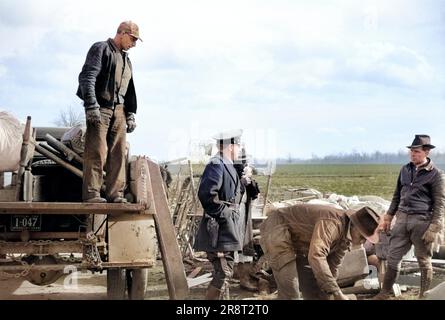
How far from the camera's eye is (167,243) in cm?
632

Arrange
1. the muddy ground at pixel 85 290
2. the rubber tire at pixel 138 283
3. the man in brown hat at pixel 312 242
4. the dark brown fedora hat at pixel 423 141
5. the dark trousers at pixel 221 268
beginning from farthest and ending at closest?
the muddy ground at pixel 85 290, the dark brown fedora hat at pixel 423 141, the rubber tire at pixel 138 283, the dark trousers at pixel 221 268, the man in brown hat at pixel 312 242

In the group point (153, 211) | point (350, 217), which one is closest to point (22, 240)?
point (153, 211)

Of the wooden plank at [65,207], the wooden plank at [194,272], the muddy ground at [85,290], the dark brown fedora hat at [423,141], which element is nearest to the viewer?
the wooden plank at [65,207]

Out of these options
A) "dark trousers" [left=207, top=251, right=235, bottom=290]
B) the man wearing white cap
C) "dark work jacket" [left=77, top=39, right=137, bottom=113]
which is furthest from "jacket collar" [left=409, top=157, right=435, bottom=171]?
"dark work jacket" [left=77, top=39, right=137, bottom=113]

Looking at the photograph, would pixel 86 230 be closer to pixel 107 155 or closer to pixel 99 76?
pixel 107 155

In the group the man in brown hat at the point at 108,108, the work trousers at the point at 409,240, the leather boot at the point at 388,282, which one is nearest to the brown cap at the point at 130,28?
the man in brown hat at the point at 108,108

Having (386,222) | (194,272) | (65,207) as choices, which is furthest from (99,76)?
(194,272)

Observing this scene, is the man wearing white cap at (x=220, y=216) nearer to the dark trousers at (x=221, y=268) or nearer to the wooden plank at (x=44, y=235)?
the dark trousers at (x=221, y=268)

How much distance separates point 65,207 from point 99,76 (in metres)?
1.25

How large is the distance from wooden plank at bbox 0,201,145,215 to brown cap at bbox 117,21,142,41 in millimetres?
1536

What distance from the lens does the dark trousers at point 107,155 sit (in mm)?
5980

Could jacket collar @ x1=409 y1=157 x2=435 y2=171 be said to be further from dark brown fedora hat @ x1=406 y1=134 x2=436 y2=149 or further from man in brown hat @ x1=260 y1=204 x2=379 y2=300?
man in brown hat @ x1=260 y1=204 x2=379 y2=300

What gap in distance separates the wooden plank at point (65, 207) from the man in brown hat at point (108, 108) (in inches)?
7.0

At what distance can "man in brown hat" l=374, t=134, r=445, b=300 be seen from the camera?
6.97 meters
